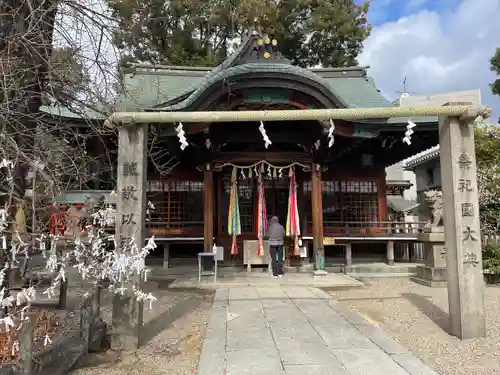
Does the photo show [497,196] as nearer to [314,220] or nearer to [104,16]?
[314,220]

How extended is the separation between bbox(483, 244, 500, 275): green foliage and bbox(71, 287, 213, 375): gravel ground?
7386 mm

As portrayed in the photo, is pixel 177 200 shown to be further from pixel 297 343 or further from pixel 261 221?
pixel 297 343

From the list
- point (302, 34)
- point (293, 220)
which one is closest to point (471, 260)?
point (293, 220)

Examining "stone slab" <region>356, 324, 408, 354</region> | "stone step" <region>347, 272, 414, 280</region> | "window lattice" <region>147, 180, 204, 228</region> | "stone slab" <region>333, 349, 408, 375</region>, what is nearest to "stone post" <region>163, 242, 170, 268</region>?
"window lattice" <region>147, 180, 204, 228</region>

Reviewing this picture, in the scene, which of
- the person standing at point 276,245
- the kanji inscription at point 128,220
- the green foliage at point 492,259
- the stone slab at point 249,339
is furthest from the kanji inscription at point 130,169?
the green foliage at point 492,259

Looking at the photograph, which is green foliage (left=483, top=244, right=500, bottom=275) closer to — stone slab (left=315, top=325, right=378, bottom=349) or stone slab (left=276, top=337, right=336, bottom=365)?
stone slab (left=315, top=325, right=378, bottom=349)

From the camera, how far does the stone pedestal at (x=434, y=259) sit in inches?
365

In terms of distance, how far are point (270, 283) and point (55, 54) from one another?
6.68 meters

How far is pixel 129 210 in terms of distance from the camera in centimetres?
487

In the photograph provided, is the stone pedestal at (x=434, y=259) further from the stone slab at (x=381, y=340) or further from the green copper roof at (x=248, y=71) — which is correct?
the stone slab at (x=381, y=340)

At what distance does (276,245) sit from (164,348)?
218 inches

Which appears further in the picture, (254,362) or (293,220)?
(293,220)

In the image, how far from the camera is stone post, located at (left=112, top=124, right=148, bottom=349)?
4.54m

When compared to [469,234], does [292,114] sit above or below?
above
